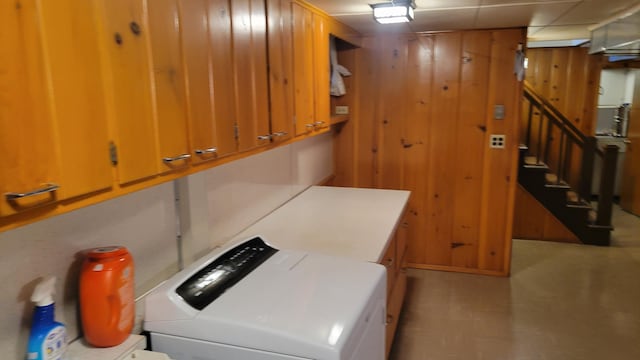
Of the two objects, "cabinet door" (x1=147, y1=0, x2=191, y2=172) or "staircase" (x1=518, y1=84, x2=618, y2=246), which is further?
"staircase" (x1=518, y1=84, x2=618, y2=246)

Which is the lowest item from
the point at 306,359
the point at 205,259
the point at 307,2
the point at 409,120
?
the point at 306,359

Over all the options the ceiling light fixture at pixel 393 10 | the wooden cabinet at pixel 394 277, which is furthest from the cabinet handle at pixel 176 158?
the ceiling light fixture at pixel 393 10

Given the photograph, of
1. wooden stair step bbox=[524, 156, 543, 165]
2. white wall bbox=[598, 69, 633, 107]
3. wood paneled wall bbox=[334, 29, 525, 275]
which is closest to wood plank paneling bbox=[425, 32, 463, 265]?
wood paneled wall bbox=[334, 29, 525, 275]

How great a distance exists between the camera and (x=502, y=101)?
388 cm

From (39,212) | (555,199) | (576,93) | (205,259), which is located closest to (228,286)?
(205,259)

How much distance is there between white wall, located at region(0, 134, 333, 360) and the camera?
3.95 ft

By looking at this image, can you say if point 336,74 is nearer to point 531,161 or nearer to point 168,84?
point 168,84

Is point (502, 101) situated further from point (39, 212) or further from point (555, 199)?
point (39, 212)

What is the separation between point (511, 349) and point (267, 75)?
2.35 m

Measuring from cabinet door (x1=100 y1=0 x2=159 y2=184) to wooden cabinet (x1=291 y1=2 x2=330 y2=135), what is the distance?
1238mm

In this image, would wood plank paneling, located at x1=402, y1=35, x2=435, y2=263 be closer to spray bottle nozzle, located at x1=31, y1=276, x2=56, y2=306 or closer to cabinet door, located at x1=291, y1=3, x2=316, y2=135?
cabinet door, located at x1=291, y1=3, x2=316, y2=135

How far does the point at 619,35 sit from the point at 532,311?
8.04ft

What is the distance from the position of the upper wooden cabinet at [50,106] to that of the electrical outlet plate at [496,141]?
351cm

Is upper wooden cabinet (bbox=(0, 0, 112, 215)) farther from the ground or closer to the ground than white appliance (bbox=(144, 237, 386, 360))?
farther from the ground
